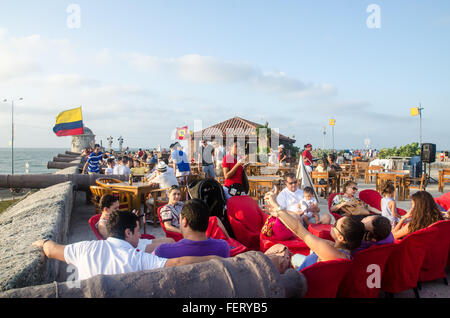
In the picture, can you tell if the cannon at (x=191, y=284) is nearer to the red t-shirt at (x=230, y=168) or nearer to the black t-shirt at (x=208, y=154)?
the red t-shirt at (x=230, y=168)

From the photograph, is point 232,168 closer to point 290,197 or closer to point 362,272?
point 290,197

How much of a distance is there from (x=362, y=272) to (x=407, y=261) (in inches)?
36.3

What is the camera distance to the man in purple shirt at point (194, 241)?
2452 millimetres

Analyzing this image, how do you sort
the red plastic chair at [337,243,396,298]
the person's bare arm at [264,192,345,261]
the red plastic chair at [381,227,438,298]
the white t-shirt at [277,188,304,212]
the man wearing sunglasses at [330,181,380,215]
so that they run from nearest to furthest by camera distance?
the person's bare arm at [264,192,345,261] → the red plastic chair at [337,243,396,298] → the red plastic chair at [381,227,438,298] → the man wearing sunglasses at [330,181,380,215] → the white t-shirt at [277,188,304,212]

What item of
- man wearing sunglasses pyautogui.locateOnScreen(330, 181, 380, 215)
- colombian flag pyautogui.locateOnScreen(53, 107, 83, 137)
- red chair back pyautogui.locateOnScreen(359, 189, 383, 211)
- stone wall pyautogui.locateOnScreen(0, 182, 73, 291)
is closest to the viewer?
stone wall pyautogui.locateOnScreen(0, 182, 73, 291)

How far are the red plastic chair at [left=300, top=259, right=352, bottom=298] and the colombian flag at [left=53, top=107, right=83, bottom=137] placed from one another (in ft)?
42.3

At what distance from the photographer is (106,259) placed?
2098 mm

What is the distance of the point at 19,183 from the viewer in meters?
8.48

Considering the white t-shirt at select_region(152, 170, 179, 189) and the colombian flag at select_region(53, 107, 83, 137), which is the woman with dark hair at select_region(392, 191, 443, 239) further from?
the colombian flag at select_region(53, 107, 83, 137)

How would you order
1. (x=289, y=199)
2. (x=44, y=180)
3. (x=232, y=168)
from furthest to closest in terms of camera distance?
(x=44, y=180) < (x=232, y=168) < (x=289, y=199)

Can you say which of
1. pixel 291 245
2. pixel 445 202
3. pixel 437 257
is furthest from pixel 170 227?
pixel 445 202

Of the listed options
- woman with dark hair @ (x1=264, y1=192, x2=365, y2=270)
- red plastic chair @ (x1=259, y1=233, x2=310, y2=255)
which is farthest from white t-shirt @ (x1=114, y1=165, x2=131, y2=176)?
woman with dark hair @ (x1=264, y1=192, x2=365, y2=270)

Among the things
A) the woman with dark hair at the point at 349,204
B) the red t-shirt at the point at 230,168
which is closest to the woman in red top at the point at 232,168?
the red t-shirt at the point at 230,168

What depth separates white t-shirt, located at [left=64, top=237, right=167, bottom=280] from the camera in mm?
2051
